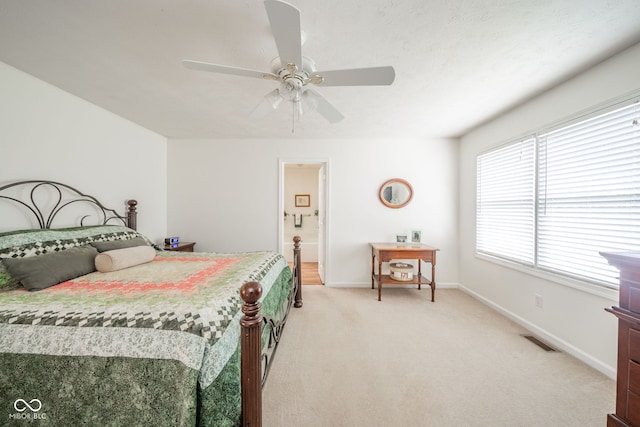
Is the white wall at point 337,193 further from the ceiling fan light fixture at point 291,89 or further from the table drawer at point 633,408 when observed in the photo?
the table drawer at point 633,408

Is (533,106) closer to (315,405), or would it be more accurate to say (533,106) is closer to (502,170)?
(502,170)

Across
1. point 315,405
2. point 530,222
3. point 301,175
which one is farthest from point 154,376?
point 301,175

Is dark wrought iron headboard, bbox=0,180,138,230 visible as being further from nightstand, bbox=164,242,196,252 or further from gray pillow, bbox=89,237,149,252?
nightstand, bbox=164,242,196,252

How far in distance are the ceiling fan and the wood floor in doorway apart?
304 centimetres

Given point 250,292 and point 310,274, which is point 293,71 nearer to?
point 250,292

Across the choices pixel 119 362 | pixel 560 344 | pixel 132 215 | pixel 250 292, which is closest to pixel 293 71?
pixel 250 292

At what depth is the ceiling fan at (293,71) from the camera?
3.49ft

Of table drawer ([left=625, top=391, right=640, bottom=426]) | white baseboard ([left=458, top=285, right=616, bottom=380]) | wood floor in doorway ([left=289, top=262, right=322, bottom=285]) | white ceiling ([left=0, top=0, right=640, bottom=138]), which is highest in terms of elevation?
white ceiling ([left=0, top=0, right=640, bottom=138])

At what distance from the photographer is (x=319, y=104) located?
181cm

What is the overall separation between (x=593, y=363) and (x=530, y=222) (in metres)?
1.27

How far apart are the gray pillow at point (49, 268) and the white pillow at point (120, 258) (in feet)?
0.33

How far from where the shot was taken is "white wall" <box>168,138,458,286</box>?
3781 mm

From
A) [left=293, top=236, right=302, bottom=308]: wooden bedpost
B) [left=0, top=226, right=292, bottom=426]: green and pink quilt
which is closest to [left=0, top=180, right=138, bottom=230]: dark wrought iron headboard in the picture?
[left=0, top=226, right=292, bottom=426]: green and pink quilt

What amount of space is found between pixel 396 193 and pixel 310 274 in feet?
7.54
